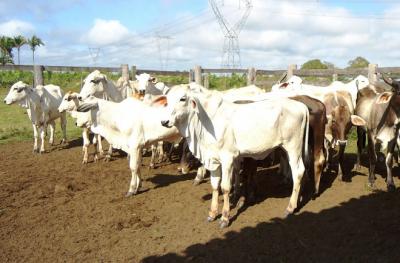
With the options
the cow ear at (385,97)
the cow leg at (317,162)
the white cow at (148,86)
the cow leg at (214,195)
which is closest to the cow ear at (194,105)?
the cow leg at (214,195)

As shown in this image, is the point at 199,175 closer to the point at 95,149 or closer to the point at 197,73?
the point at 95,149

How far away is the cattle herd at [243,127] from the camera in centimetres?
642

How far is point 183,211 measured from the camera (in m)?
7.01

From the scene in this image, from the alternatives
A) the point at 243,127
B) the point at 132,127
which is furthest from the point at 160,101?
the point at 243,127

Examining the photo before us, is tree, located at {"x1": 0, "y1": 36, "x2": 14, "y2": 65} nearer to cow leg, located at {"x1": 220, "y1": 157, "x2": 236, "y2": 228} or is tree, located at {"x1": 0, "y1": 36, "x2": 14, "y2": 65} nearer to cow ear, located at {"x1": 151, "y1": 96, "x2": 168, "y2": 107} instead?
cow ear, located at {"x1": 151, "y1": 96, "x2": 168, "y2": 107}

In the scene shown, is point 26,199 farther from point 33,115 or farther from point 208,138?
point 33,115

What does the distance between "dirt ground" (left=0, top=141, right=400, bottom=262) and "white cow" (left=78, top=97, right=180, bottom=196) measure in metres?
0.73

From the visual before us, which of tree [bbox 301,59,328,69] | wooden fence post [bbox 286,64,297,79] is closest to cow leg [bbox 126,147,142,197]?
wooden fence post [bbox 286,64,297,79]

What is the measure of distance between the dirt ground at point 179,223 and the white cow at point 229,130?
51cm

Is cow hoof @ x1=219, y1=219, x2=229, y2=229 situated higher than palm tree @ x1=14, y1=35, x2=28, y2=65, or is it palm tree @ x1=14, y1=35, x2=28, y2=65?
palm tree @ x1=14, y1=35, x2=28, y2=65

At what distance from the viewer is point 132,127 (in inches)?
318

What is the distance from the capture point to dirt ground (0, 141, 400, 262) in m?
5.34

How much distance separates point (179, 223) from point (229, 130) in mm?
1559

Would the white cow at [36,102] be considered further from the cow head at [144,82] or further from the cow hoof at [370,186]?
the cow hoof at [370,186]
